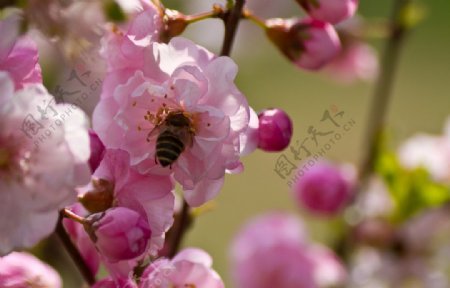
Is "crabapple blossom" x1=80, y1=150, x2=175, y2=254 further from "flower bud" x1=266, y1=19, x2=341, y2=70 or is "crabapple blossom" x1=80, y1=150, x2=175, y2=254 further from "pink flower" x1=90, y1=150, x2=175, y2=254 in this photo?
"flower bud" x1=266, y1=19, x2=341, y2=70

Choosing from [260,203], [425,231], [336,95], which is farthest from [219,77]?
[336,95]

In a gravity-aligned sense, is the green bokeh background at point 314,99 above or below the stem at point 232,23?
below

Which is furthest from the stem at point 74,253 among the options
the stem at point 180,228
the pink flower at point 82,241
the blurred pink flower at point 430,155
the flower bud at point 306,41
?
the blurred pink flower at point 430,155

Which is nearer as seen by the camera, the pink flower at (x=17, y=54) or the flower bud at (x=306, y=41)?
the pink flower at (x=17, y=54)

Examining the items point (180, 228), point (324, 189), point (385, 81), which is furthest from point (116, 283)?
point (385, 81)

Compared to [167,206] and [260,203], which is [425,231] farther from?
[260,203]

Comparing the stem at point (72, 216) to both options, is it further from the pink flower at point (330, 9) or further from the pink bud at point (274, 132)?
the pink flower at point (330, 9)
